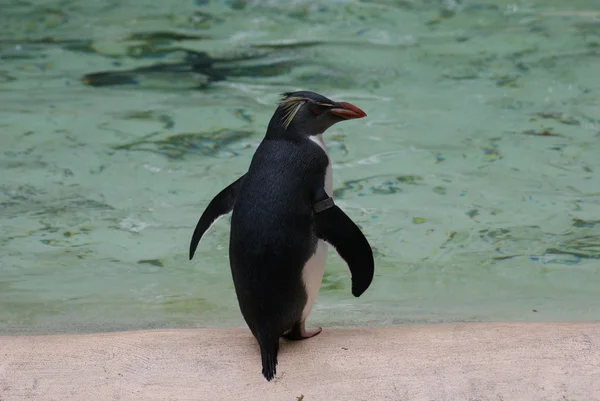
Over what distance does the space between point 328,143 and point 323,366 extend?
3.06 meters

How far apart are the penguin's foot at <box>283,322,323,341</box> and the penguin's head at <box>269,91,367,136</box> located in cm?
56

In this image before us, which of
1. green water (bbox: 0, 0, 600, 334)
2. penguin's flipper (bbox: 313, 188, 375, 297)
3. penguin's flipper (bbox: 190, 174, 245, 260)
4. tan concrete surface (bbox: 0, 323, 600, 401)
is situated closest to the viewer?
tan concrete surface (bbox: 0, 323, 600, 401)

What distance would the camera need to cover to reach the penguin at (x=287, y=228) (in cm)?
251

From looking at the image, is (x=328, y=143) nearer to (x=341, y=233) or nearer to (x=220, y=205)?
(x=220, y=205)

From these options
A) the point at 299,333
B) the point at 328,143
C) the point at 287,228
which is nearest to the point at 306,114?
the point at 287,228

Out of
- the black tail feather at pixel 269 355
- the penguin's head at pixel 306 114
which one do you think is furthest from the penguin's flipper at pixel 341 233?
the black tail feather at pixel 269 355

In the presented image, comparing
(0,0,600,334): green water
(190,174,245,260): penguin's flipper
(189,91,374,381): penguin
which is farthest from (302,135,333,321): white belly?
(0,0,600,334): green water

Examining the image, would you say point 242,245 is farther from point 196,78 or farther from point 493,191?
point 196,78

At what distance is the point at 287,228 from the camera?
250cm

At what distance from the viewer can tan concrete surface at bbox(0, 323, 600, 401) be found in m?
2.42

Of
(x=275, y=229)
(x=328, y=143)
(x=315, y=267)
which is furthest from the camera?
(x=328, y=143)

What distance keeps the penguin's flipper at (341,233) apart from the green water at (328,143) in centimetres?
87

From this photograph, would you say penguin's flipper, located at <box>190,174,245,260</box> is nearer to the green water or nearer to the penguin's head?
the penguin's head

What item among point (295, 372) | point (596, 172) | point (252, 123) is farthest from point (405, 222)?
point (295, 372)
